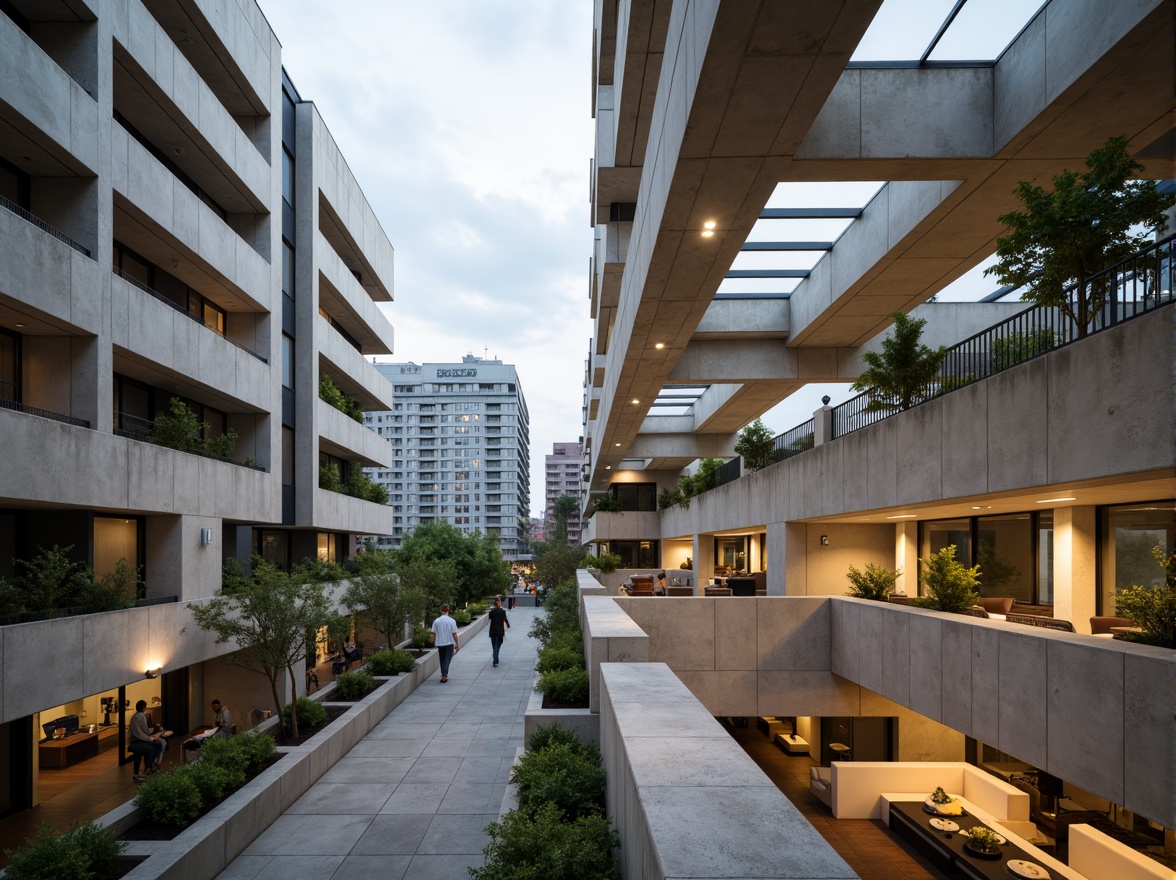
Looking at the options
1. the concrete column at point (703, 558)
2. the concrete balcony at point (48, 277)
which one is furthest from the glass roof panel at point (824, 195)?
the concrete column at point (703, 558)

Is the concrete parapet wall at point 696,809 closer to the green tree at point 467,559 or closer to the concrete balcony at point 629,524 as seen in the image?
the concrete balcony at point 629,524

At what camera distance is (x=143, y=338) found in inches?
580

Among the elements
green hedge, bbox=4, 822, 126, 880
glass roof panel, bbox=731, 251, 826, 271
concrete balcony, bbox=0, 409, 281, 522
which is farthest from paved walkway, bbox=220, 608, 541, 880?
glass roof panel, bbox=731, 251, 826, 271

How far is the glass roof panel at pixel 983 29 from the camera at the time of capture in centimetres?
834

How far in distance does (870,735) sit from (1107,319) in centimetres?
1211

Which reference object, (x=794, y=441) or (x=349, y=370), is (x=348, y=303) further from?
(x=794, y=441)

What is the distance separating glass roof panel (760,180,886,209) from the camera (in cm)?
1287

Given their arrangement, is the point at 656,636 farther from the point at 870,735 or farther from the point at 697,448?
the point at 697,448

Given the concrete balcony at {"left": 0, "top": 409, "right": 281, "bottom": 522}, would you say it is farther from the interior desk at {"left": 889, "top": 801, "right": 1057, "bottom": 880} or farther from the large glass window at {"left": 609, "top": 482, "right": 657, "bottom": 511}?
the large glass window at {"left": 609, "top": 482, "right": 657, "bottom": 511}

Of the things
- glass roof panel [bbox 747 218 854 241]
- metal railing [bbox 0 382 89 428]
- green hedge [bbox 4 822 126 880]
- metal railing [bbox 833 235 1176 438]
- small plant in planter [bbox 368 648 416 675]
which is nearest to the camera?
metal railing [bbox 833 235 1176 438]

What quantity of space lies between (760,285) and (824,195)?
15.1 ft

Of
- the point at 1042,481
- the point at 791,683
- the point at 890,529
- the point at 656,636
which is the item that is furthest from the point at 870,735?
the point at 1042,481

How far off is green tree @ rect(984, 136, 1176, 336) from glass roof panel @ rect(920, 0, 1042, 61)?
1832 mm

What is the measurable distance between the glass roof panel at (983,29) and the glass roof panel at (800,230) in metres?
5.22
